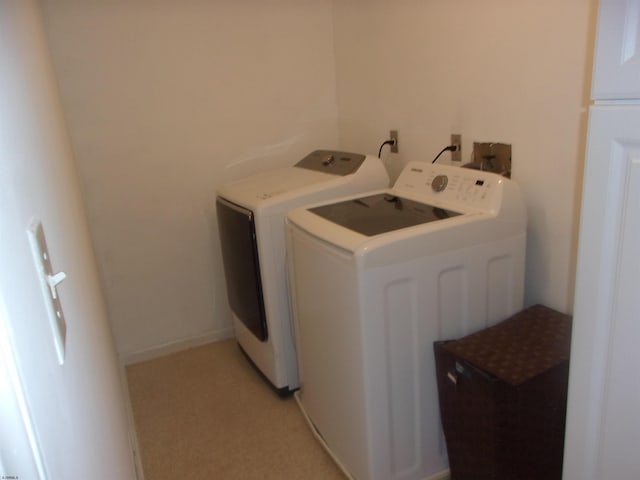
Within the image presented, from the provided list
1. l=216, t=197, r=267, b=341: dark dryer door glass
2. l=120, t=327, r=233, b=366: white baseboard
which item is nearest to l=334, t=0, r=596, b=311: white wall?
l=216, t=197, r=267, b=341: dark dryer door glass

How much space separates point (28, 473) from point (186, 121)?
231 cm

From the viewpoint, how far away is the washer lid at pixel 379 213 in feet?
5.09

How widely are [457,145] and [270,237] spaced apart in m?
0.83

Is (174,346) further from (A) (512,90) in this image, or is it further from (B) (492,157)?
(A) (512,90)

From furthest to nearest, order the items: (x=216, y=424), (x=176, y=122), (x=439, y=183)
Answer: (x=176, y=122), (x=216, y=424), (x=439, y=183)

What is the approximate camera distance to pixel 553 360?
1358 mm

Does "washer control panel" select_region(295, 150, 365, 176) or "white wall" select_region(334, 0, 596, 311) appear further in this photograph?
"washer control panel" select_region(295, 150, 365, 176)

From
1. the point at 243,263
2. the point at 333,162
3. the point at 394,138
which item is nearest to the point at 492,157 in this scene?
the point at 394,138

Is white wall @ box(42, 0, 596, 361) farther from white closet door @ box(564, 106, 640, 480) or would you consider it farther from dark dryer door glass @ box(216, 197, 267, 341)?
white closet door @ box(564, 106, 640, 480)

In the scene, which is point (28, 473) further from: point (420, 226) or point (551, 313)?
point (551, 313)

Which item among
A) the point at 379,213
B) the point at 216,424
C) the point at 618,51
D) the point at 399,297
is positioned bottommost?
the point at 216,424

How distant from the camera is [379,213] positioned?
171 cm

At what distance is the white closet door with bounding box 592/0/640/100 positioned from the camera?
787 mm

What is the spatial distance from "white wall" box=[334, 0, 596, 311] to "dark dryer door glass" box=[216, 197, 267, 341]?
2.71 feet
